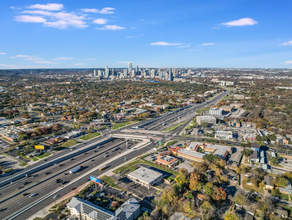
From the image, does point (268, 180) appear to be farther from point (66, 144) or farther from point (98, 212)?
point (66, 144)

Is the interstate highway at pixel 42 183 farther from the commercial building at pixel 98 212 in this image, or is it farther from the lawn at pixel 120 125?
the lawn at pixel 120 125

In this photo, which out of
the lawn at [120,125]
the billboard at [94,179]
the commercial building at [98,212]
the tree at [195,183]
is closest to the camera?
the commercial building at [98,212]

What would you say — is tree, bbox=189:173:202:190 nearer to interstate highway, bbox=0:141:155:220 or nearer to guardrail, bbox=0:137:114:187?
interstate highway, bbox=0:141:155:220

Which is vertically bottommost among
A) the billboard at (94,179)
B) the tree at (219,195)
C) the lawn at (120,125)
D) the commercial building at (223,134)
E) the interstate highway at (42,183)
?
the interstate highway at (42,183)

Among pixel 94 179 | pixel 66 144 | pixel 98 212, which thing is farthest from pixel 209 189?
pixel 66 144

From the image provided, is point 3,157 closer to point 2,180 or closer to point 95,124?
point 2,180

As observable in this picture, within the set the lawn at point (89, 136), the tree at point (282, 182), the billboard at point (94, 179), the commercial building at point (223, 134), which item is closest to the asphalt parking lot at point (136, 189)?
the billboard at point (94, 179)
